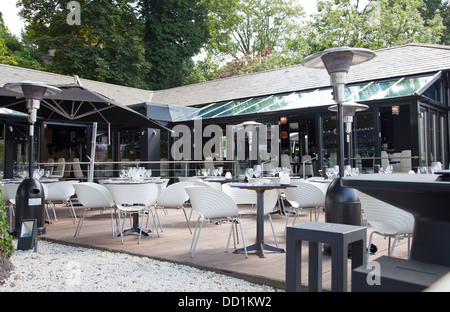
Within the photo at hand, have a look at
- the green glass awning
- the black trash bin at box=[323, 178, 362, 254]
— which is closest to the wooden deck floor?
the black trash bin at box=[323, 178, 362, 254]

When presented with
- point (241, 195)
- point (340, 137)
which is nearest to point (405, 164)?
point (241, 195)

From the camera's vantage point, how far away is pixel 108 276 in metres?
3.15

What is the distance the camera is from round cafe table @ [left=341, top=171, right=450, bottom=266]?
1538 millimetres

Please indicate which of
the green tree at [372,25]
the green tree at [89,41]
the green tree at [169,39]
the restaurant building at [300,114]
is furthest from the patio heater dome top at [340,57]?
the green tree at [169,39]

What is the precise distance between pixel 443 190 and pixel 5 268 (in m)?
3.29

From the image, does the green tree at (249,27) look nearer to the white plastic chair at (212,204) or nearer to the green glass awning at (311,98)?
the green glass awning at (311,98)

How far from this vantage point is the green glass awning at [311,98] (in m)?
8.93

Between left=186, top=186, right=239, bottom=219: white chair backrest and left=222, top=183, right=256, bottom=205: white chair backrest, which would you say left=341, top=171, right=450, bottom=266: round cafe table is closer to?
left=186, top=186, right=239, bottom=219: white chair backrest

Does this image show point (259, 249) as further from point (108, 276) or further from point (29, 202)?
point (29, 202)

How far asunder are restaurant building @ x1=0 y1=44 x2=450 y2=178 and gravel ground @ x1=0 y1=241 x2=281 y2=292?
3.83m

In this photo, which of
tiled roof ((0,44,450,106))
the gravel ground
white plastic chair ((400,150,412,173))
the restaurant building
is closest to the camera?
the gravel ground

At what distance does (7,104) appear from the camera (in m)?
6.49

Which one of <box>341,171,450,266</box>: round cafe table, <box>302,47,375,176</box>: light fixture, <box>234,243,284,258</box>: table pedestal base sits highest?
<box>302,47,375,176</box>: light fixture

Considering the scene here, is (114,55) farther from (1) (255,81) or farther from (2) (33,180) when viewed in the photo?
(2) (33,180)
